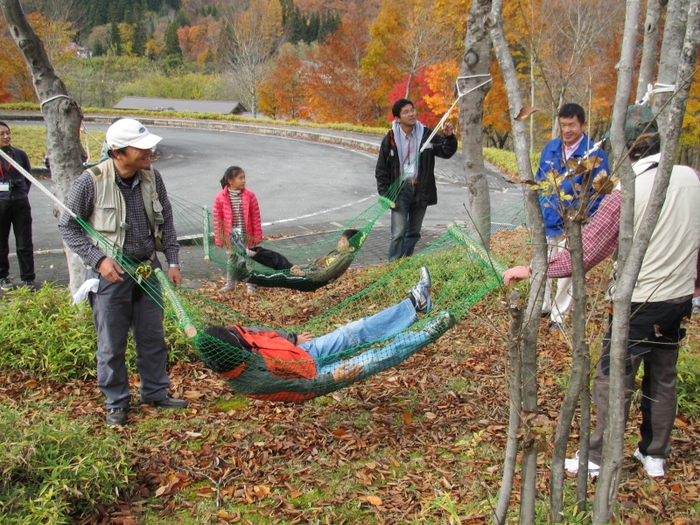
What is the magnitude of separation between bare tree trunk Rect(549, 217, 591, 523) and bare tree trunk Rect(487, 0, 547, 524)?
10cm

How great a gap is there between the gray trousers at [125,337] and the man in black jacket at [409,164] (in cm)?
269

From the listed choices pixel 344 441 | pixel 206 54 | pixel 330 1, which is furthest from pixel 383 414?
pixel 330 1

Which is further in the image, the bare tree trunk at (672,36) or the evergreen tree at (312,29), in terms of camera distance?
the evergreen tree at (312,29)

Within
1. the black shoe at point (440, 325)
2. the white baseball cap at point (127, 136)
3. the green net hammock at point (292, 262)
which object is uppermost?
the white baseball cap at point (127, 136)

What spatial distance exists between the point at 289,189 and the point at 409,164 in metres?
7.19

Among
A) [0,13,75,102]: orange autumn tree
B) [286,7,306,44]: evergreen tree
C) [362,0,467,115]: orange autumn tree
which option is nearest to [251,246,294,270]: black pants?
[362,0,467,115]: orange autumn tree

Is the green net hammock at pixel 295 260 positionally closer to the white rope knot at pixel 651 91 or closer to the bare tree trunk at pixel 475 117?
the bare tree trunk at pixel 475 117

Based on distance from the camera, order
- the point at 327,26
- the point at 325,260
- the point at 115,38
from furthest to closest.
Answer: the point at 115,38
the point at 327,26
the point at 325,260

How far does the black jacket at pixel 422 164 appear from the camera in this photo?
18.6 ft

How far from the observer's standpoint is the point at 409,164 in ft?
18.6

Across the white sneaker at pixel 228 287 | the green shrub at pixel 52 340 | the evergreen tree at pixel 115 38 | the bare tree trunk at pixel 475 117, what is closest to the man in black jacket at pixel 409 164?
the bare tree trunk at pixel 475 117

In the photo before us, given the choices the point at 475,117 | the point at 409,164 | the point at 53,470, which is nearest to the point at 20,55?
the point at 409,164

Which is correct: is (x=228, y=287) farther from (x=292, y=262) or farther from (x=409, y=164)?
(x=409, y=164)

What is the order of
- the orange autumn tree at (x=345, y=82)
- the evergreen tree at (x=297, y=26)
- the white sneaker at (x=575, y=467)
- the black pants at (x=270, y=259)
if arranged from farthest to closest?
1. the evergreen tree at (x=297, y=26)
2. the orange autumn tree at (x=345, y=82)
3. the black pants at (x=270, y=259)
4. the white sneaker at (x=575, y=467)
